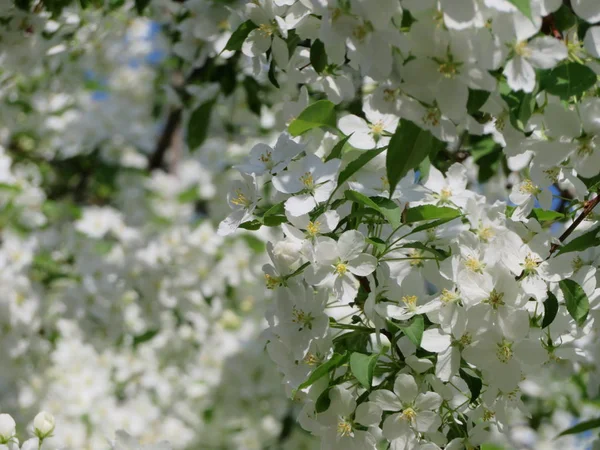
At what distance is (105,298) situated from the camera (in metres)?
3.56

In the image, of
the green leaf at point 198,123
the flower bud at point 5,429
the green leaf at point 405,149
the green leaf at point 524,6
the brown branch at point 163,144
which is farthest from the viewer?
the brown branch at point 163,144

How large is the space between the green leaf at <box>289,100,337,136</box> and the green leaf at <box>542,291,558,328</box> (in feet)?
1.76

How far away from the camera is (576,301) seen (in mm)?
1375

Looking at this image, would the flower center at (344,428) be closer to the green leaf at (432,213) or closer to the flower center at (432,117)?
the green leaf at (432,213)

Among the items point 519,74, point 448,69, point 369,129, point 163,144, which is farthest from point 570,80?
point 163,144

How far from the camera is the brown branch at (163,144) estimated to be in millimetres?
5137

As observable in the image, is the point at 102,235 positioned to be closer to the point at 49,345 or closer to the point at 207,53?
the point at 49,345

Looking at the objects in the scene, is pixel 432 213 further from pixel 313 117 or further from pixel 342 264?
pixel 313 117

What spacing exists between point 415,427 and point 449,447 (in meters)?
0.08

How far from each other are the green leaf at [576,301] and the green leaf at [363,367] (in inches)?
14.7

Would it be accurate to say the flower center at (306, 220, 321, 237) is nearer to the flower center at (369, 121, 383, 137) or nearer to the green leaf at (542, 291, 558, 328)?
the flower center at (369, 121, 383, 137)

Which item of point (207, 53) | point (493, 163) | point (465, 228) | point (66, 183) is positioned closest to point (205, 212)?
point (66, 183)

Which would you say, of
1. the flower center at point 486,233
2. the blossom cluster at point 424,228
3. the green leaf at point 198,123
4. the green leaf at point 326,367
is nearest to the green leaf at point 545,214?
the blossom cluster at point 424,228

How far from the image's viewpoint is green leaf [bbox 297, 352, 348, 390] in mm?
1333
